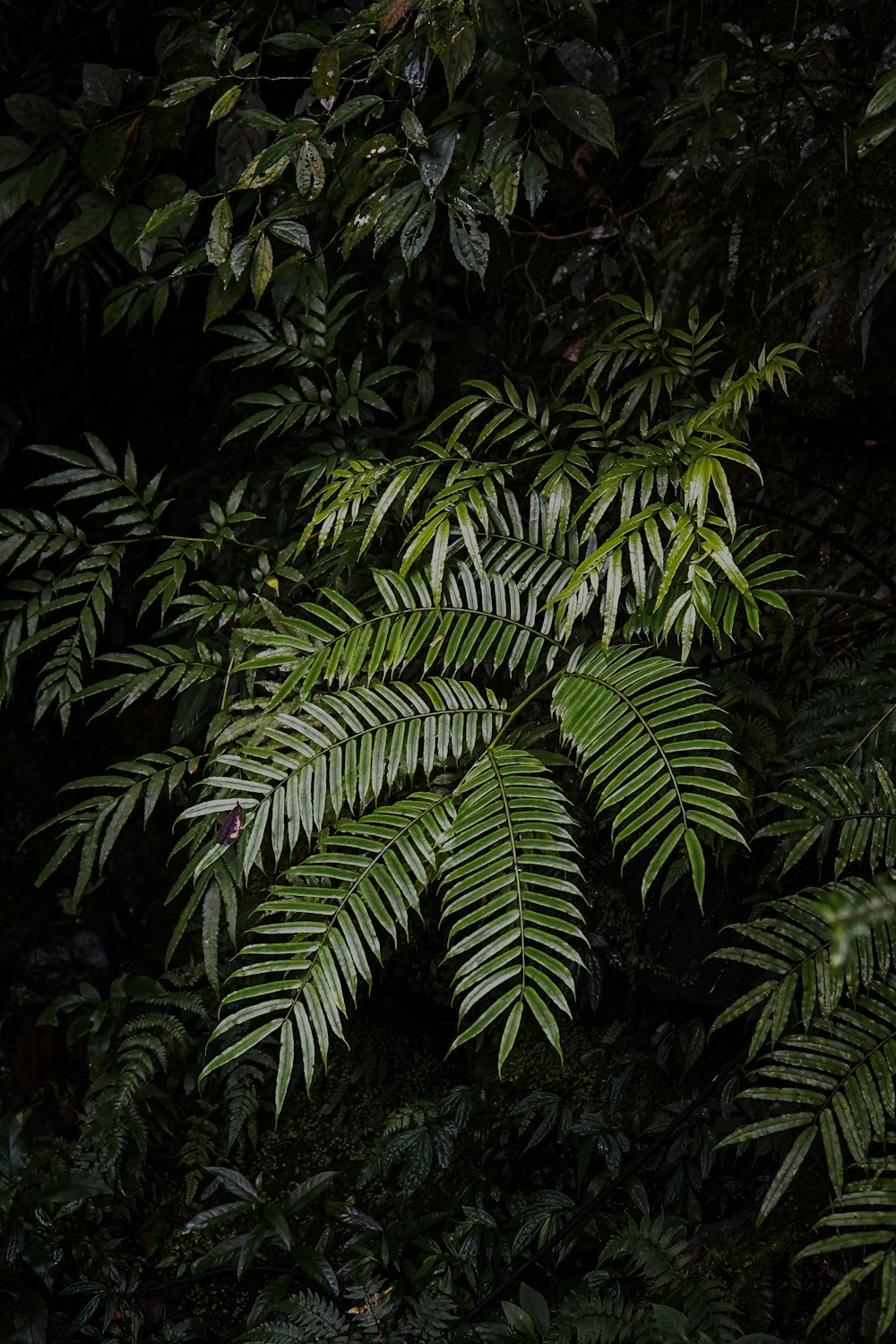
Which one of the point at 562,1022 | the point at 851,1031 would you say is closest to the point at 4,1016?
the point at 562,1022

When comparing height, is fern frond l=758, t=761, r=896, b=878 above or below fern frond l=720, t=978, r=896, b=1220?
above

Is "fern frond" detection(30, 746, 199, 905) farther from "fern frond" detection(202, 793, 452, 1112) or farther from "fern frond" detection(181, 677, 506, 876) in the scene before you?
"fern frond" detection(202, 793, 452, 1112)

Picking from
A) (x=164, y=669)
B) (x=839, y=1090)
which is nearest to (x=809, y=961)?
(x=839, y=1090)

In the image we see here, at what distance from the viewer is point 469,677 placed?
2902mm

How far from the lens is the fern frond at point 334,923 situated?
160 cm

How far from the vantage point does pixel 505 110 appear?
2348 mm

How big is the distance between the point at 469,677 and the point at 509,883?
1291mm

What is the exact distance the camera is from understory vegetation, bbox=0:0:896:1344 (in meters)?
1.80

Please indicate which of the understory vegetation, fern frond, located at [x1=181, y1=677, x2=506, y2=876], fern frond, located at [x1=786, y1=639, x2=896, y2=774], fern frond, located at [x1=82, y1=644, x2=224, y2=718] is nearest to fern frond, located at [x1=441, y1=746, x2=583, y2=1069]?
the understory vegetation

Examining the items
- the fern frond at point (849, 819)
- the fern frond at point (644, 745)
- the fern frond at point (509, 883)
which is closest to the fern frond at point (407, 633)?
the fern frond at point (644, 745)

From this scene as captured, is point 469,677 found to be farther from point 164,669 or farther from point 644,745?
point 644,745

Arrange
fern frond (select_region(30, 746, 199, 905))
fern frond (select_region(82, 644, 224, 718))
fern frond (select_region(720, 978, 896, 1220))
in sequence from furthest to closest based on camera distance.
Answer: fern frond (select_region(82, 644, 224, 718)) < fern frond (select_region(30, 746, 199, 905)) < fern frond (select_region(720, 978, 896, 1220))

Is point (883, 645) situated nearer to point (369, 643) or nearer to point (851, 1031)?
point (851, 1031)

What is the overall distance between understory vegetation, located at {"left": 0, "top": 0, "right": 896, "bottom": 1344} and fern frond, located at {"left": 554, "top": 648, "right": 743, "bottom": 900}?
12 mm
